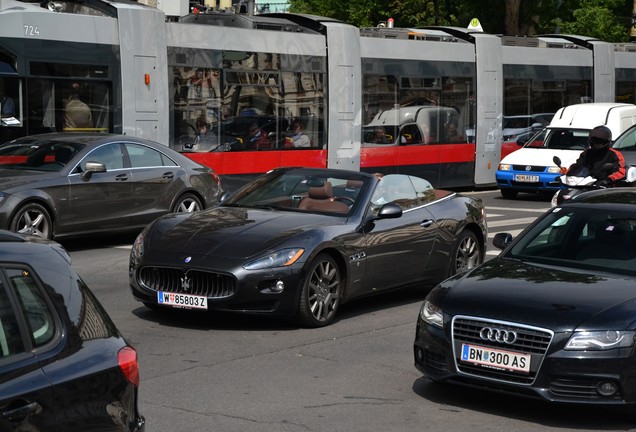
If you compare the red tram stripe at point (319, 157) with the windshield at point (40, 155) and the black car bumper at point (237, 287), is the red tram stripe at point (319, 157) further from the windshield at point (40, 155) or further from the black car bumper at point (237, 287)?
the black car bumper at point (237, 287)

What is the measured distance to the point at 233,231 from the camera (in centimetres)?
1003

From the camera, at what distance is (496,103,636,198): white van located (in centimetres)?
2495

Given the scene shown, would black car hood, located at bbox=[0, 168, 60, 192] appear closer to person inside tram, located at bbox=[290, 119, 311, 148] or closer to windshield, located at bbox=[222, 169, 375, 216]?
windshield, located at bbox=[222, 169, 375, 216]

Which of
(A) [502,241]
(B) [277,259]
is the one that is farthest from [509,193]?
A: (A) [502,241]

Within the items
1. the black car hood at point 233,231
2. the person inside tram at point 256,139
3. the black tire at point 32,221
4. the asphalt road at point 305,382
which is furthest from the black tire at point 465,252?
the person inside tram at point 256,139

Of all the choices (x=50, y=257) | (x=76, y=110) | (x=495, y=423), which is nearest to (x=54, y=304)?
(x=50, y=257)

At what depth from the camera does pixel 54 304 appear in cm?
439

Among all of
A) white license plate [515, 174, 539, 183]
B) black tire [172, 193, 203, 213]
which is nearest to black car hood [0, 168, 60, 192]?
black tire [172, 193, 203, 213]

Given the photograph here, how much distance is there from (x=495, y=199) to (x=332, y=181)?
15.4 meters

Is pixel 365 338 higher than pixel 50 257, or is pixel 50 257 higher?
pixel 50 257

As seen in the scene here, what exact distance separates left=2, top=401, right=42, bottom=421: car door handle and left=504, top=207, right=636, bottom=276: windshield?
4756mm

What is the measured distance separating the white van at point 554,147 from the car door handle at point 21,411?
21.3 metres

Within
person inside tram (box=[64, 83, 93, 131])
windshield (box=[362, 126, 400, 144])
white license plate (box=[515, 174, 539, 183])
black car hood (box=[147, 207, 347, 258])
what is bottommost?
white license plate (box=[515, 174, 539, 183])

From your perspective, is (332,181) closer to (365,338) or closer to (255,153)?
(365,338)
